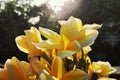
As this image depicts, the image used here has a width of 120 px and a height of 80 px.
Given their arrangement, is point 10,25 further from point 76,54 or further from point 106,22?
point 76,54

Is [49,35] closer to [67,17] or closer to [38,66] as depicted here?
[38,66]

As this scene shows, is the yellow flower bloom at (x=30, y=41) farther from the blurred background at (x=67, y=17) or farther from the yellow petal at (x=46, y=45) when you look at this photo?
the blurred background at (x=67, y=17)

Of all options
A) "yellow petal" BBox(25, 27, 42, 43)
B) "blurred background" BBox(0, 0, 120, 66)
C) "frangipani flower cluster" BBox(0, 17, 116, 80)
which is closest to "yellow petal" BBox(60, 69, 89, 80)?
"frangipani flower cluster" BBox(0, 17, 116, 80)

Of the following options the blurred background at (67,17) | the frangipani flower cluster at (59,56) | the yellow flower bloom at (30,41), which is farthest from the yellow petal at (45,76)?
the blurred background at (67,17)

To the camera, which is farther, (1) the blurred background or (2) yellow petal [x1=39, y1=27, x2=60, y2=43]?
(1) the blurred background

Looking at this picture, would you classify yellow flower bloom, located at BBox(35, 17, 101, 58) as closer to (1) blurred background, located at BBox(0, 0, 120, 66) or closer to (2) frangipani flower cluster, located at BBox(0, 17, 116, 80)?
(2) frangipani flower cluster, located at BBox(0, 17, 116, 80)

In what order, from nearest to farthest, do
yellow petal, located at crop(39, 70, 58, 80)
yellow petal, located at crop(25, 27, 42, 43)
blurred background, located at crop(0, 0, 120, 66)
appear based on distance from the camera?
yellow petal, located at crop(39, 70, 58, 80) → yellow petal, located at crop(25, 27, 42, 43) → blurred background, located at crop(0, 0, 120, 66)

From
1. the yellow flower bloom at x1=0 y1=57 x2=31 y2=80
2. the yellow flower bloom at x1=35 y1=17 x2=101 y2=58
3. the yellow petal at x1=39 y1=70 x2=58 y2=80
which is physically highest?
the yellow flower bloom at x1=35 y1=17 x2=101 y2=58

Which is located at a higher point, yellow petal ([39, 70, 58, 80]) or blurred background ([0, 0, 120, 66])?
blurred background ([0, 0, 120, 66])
